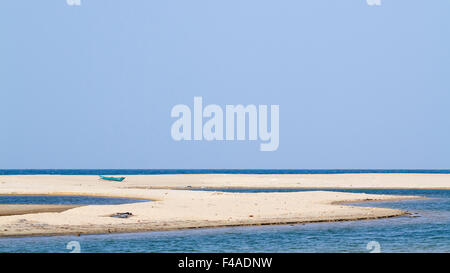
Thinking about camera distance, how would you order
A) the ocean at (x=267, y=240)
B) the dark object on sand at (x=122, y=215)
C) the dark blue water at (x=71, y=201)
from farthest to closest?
1. the dark blue water at (x=71, y=201)
2. the dark object on sand at (x=122, y=215)
3. the ocean at (x=267, y=240)

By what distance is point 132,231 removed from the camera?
3006 cm

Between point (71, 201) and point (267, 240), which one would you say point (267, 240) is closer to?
point (267, 240)

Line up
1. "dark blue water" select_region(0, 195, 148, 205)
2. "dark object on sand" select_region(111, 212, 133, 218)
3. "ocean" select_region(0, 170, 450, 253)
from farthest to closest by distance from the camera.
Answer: "dark blue water" select_region(0, 195, 148, 205) → "dark object on sand" select_region(111, 212, 133, 218) → "ocean" select_region(0, 170, 450, 253)

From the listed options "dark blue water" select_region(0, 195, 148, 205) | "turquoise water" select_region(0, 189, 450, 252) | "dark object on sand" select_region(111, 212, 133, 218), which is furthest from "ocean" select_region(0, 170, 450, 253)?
"dark blue water" select_region(0, 195, 148, 205)

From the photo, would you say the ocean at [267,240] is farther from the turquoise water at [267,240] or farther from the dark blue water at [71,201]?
the dark blue water at [71,201]

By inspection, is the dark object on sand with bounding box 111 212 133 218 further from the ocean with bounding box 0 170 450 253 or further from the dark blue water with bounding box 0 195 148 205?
the dark blue water with bounding box 0 195 148 205

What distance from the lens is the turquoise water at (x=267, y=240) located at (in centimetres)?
2484

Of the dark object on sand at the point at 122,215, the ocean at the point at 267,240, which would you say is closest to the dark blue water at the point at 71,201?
the dark object on sand at the point at 122,215

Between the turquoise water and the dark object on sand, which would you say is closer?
the turquoise water

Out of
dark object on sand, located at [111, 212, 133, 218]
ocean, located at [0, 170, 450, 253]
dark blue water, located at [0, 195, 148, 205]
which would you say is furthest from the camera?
dark blue water, located at [0, 195, 148, 205]

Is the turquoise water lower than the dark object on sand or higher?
lower

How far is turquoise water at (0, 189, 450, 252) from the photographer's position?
2484cm
